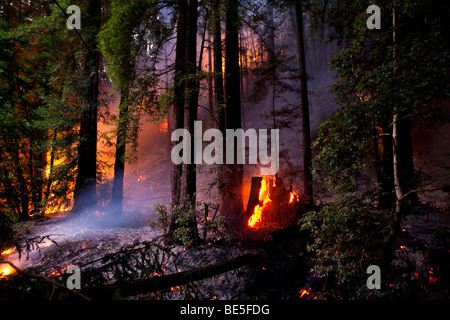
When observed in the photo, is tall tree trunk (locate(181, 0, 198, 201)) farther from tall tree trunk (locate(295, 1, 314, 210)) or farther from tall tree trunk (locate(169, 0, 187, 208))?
tall tree trunk (locate(295, 1, 314, 210))

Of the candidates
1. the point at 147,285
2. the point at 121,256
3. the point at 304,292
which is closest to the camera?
the point at 147,285

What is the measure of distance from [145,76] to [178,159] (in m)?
3.33

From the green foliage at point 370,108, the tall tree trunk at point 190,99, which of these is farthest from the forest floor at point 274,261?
the tall tree trunk at point 190,99

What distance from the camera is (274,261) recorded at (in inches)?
257

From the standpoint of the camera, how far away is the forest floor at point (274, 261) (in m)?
4.87

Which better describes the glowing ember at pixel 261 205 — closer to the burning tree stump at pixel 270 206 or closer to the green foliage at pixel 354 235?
the burning tree stump at pixel 270 206

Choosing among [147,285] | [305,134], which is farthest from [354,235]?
[305,134]

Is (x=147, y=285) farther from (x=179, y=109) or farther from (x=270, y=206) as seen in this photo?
(x=270, y=206)

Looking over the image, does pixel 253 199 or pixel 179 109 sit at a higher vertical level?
pixel 179 109

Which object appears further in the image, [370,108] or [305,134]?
[305,134]

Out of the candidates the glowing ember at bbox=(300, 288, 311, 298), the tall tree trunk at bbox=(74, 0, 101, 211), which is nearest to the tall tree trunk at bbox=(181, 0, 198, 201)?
the glowing ember at bbox=(300, 288, 311, 298)

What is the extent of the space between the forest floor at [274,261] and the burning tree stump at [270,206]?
0.85 meters

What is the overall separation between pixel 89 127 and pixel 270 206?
10429 millimetres

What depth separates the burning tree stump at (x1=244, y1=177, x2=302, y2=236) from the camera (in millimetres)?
8528
